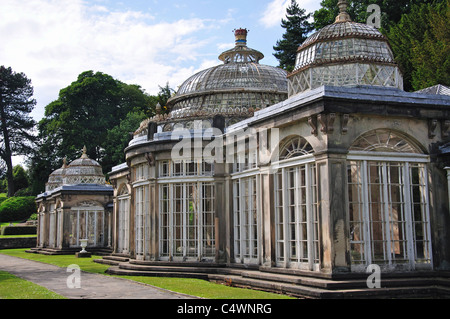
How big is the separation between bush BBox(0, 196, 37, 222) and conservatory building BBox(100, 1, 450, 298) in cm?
4206

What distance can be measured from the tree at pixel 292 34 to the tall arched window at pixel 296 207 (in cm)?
3011

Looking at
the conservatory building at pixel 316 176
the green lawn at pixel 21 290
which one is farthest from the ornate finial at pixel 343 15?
the green lawn at pixel 21 290

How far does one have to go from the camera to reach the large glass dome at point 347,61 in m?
13.7

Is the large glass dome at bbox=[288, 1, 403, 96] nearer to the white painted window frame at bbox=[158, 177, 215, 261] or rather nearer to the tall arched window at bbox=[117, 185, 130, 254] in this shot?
the white painted window frame at bbox=[158, 177, 215, 261]

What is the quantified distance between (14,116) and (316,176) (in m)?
61.2

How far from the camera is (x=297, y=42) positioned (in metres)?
44.7

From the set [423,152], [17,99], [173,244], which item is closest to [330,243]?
[423,152]

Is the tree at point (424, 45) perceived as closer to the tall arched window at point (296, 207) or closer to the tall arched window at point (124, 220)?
the tall arched window at point (296, 207)

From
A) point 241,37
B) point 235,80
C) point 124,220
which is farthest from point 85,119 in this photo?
point 235,80

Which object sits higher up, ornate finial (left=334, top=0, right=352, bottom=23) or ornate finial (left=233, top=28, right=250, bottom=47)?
ornate finial (left=233, top=28, right=250, bottom=47)

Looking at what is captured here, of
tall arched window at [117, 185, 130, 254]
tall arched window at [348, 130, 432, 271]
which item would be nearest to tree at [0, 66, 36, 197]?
tall arched window at [117, 185, 130, 254]

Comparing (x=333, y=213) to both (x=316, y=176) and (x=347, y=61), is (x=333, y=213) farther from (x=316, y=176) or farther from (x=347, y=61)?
(x=347, y=61)

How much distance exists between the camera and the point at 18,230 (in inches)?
1891

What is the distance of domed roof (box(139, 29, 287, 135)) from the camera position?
18.9m
